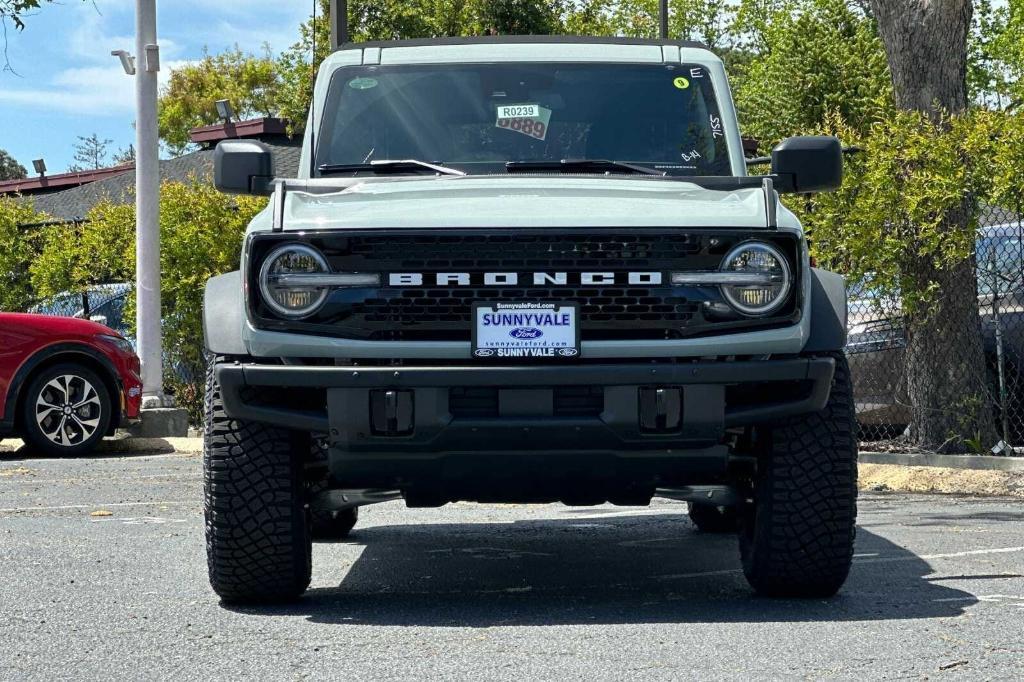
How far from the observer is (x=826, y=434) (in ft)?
18.6

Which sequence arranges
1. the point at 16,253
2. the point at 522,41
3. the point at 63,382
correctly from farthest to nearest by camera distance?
the point at 16,253, the point at 63,382, the point at 522,41

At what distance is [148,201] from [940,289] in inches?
319

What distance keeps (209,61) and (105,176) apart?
18.4m

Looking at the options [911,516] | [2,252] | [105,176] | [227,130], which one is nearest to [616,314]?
[911,516]

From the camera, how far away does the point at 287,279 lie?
5.45 metres

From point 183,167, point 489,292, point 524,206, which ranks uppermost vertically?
point 183,167

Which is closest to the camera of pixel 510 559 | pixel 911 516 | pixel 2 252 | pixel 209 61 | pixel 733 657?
pixel 733 657

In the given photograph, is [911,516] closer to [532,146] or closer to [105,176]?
[532,146]

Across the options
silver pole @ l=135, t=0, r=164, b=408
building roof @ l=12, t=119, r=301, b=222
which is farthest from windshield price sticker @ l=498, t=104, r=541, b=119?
building roof @ l=12, t=119, r=301, b=222

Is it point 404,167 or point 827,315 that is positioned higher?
point 404,167

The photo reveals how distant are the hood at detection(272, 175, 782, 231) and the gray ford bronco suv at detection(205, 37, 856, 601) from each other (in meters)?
0.01

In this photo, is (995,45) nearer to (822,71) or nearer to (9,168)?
(822,71)

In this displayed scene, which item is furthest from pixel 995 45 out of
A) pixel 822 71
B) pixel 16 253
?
pixel 16 253

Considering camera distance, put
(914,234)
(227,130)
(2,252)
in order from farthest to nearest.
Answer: (227,130), (2,252), (914,234)
